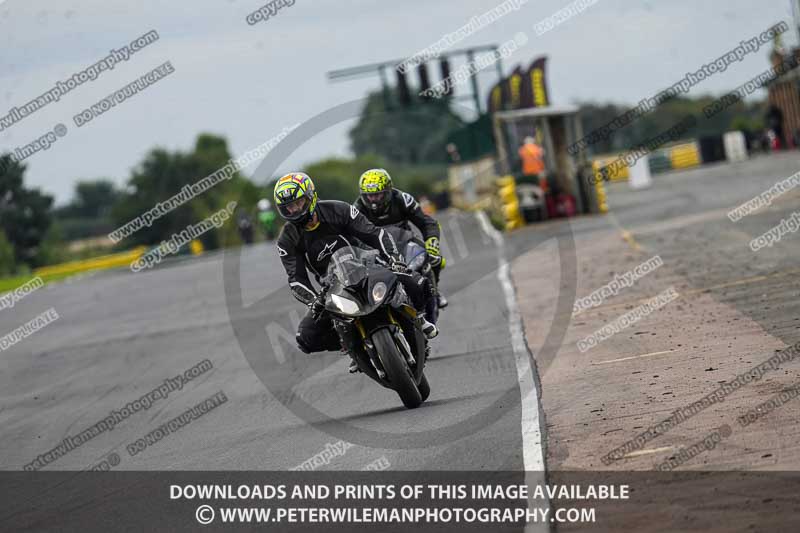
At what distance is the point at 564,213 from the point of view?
35812 millimetres

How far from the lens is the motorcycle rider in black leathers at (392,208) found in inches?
505

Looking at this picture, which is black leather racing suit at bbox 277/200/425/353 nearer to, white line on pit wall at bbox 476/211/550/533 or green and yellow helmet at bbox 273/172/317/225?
green and yellow helmet at bbox 273/172/317/225

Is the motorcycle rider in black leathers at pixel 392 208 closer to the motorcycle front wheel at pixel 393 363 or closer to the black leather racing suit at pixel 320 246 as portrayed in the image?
the black leather racing suit at pixel 320 246

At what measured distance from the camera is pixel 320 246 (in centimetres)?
1072

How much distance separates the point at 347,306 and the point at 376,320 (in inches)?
11.8

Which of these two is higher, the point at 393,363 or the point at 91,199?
the point at 91,199

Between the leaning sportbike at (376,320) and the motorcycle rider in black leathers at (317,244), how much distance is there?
370mm

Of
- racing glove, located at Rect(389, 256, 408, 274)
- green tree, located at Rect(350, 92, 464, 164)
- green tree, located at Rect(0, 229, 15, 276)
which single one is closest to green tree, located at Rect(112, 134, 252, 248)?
green tree, located at Rect(350, 92, 464, 164)

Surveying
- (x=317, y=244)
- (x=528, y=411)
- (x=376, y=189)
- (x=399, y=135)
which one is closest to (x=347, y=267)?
(x=317, y=244)

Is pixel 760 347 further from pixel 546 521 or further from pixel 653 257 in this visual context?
pixel 653 257

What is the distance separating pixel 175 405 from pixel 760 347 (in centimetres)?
595

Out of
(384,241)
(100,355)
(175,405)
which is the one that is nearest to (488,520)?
(384,241)

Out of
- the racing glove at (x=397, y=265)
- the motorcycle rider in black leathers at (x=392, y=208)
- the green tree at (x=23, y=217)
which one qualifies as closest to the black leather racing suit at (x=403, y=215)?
the motorcycle rider in black leathers at (x=392, y=208)

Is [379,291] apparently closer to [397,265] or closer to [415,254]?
[397,265]
